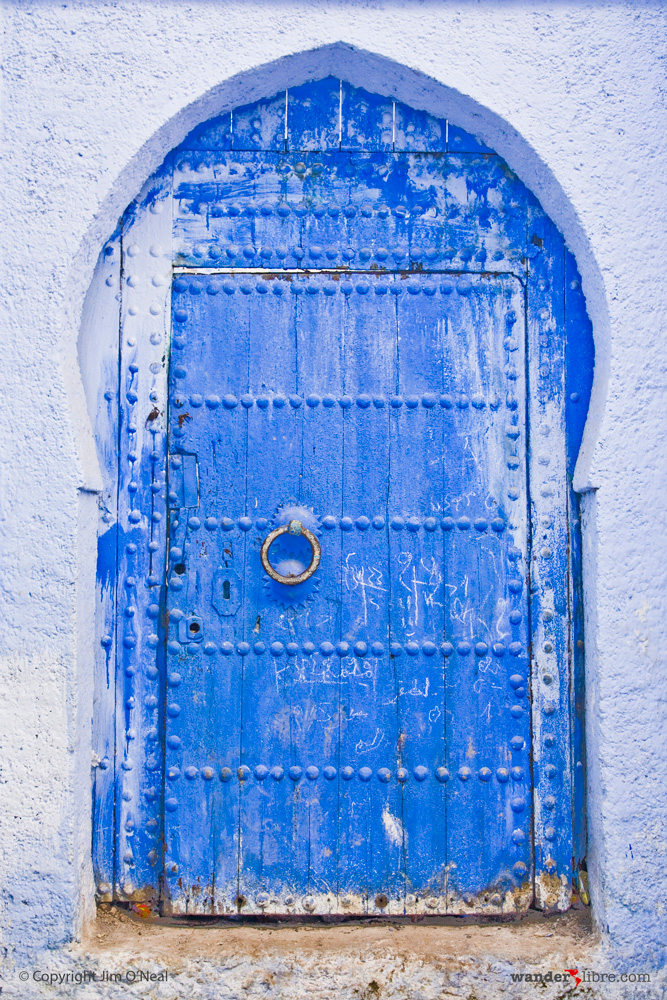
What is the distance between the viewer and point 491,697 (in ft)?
6.76

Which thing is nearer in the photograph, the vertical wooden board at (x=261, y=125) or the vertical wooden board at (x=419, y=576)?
the vertical wooden board at (x=419, y=576)

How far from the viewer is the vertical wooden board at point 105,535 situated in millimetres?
2043

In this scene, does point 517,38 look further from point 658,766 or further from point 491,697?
point 658,766

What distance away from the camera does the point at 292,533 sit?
1985 millimetres

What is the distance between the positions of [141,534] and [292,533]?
479 millimetres

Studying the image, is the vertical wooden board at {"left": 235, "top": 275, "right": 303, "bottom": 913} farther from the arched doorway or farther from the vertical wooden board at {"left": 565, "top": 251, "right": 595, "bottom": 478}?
the vertical wooden board at {"left": 565, "top": 251, "right": 595, "bottom": 478}

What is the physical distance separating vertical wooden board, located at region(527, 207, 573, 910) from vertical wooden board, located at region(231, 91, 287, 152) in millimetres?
819

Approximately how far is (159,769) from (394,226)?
180cm

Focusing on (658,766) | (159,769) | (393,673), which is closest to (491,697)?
(393,673)

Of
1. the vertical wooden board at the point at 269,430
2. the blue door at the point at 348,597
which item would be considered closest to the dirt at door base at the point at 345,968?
the blue door at the point at 348,597

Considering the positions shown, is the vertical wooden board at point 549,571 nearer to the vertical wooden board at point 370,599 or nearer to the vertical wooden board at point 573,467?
the vertical wooden board at point 573,467

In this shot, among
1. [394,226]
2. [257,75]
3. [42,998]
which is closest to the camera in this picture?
[42,998]

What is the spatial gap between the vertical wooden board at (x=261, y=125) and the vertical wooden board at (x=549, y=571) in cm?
82

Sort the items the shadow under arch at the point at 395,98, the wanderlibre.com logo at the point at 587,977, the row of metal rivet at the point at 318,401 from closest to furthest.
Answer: the wanderlibre.com logo at the point at 587,977
the shadow under arch at the point at 395,98
the row of metal rivet at the point at 318,401
